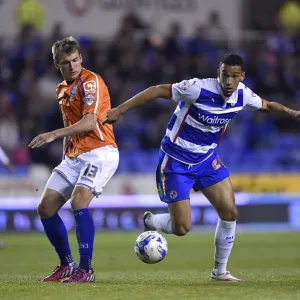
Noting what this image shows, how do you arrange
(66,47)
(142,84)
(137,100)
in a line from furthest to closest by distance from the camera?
1. (142,84)
2. (66,47)
3. (137,100)

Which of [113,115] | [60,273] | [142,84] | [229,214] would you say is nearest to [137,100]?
[113,115]

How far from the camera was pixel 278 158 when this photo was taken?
19.0 metres

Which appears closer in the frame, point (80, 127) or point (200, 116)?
point (80, 127)

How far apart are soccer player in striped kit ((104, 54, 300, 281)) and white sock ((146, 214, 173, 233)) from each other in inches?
0.5

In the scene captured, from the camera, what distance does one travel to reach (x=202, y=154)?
843cm

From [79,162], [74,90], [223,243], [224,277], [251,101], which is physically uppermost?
[74,90]

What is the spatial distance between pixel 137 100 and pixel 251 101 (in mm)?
1264

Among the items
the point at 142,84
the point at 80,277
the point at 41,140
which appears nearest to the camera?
the point at 41,140

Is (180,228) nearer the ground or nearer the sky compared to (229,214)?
nearer the ground

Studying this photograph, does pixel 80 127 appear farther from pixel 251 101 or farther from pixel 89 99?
pixel 251 101

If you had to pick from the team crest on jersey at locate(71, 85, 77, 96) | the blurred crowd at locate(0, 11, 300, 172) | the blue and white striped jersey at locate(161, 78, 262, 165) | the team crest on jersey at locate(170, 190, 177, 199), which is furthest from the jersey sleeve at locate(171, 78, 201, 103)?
the blurred crowd at locate(0, 11, 300, 172)

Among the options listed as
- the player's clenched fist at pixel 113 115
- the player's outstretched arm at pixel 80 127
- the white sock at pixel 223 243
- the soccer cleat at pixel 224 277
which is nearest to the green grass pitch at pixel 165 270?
the soccer cleat at pixel 224 277

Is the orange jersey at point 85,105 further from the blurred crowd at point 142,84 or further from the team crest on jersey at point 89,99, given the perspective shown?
the blurred crowd at point 142,84

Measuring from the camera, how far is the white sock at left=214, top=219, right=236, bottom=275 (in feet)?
28.0
